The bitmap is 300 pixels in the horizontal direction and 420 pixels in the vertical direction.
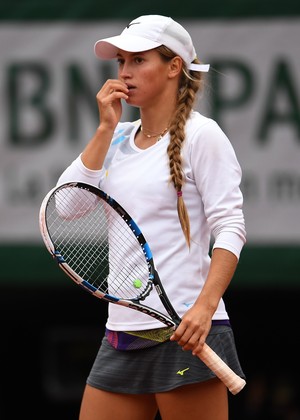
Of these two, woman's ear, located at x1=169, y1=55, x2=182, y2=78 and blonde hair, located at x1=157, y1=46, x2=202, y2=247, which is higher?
woman's ear, located at x1=169, y1=55, x2=182, y2=78

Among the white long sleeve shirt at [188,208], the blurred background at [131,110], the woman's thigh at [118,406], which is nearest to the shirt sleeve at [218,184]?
the white long sleeve shirt at [188,208]

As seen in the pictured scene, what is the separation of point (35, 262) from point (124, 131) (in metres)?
3.00

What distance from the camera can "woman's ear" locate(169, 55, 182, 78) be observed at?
12.5 feet

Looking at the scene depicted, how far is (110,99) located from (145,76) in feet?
0.41

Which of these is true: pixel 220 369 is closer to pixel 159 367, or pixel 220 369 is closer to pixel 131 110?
pixel 159 367

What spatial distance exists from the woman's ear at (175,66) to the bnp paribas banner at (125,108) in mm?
2976

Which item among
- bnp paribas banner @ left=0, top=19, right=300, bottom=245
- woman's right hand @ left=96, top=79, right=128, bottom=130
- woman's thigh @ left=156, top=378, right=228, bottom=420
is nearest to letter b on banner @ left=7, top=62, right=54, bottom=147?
bnp paribas banner @ left=0, top=19, right=300, bottom=245

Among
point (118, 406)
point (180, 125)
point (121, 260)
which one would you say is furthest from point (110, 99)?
point (118, 406)

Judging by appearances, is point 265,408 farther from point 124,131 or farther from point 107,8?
point 124,131

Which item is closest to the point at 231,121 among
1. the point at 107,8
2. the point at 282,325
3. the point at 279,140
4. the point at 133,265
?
the point at 279,140

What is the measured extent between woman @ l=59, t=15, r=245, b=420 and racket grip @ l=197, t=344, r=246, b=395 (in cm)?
9

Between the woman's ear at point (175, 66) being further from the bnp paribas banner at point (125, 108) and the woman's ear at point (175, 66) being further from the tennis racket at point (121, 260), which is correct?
the bnp paribas banner at point (125, 108)

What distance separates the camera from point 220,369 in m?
3.56

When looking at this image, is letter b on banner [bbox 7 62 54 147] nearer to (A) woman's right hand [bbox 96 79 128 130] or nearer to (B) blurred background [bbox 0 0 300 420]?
(B) blurred background [bbox 0 0 300 420]
